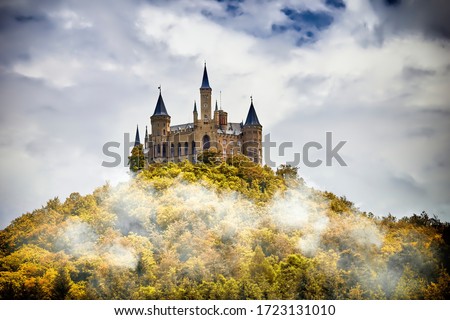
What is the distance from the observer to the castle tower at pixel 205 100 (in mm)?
30906

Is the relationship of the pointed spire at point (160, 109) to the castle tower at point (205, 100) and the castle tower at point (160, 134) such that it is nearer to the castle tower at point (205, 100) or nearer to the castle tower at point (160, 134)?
the castle tower at point (160, 134)

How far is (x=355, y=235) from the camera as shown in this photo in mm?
19609

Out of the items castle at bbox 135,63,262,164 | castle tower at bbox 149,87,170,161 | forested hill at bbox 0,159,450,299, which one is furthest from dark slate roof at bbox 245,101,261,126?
forested hill at bbox 0,159,450,299

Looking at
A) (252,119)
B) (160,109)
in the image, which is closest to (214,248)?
(252,119)

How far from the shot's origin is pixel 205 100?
103ft

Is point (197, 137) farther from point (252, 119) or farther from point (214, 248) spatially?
point (214, 248)

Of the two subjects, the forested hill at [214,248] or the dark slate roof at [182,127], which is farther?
the dark slate roof at [182,127]

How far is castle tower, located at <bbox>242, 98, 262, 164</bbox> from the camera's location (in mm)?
31688

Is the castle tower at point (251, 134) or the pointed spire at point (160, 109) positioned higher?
the pointed spire at point (160, 109)

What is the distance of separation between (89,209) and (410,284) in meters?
8.84

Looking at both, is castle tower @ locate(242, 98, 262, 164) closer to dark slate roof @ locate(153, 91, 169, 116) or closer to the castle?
the castle

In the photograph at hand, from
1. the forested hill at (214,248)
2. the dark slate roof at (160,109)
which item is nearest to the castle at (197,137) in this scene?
the dark slate roof at (160,109)
